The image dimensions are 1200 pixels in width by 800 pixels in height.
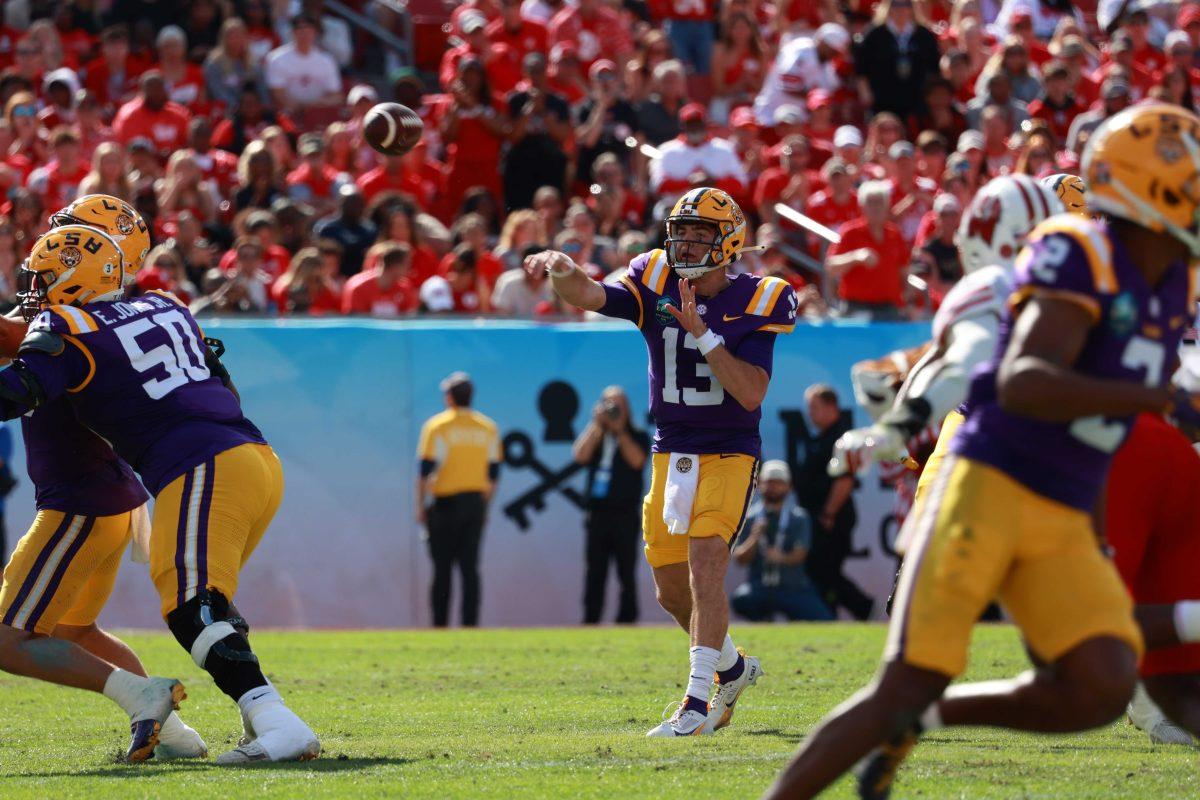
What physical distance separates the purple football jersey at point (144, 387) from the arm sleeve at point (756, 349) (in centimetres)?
189

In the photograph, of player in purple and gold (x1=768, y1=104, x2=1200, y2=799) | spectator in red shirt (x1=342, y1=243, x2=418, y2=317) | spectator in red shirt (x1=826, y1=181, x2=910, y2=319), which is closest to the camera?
player in purple and gold (x1=768, y1=104, x2=1200, y2=799)

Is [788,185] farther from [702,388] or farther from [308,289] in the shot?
[702,388]

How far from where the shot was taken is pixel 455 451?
12617 mm

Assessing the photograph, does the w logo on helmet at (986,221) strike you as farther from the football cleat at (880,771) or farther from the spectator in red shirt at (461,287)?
the spectator in red shirt at (461,287)

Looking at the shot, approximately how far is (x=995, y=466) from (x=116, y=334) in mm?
3167

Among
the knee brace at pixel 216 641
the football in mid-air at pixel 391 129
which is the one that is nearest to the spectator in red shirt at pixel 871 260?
the football in mid-air at pixel 391 129

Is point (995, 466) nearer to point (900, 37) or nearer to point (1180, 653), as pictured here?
point (1180, 653)

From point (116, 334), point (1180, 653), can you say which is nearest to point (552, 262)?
point (116, 334)

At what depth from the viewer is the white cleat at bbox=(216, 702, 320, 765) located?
6.18m

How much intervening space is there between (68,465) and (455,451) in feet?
20.0

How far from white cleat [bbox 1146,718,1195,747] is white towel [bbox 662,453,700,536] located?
1.82m

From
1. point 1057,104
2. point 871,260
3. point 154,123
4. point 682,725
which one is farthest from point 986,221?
point 1057,104

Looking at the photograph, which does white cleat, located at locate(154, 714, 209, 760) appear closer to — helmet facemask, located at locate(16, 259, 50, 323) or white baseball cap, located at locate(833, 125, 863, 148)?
helmet facemask, located at locate(16, 259, 50, 323)

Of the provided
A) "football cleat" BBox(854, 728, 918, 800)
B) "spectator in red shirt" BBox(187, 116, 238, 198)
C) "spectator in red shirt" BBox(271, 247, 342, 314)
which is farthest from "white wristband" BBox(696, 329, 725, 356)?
"spectator in red shirt" BBox(187, 116, 238, 198)
